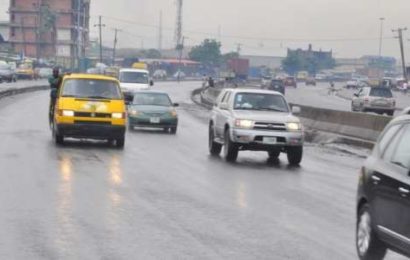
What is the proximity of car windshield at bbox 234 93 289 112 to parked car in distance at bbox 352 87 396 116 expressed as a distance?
31.0 m

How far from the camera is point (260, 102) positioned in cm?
2173

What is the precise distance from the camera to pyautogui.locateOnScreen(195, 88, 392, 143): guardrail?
27312mm

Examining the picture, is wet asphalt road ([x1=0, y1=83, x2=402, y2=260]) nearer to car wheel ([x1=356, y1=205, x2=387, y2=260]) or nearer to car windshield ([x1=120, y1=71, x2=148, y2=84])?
car wheel ([x1=356, y1=205, x2=387, y2=260])

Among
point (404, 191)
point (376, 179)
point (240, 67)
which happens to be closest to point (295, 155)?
point (376, 179)

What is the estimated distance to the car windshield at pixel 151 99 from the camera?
107ft

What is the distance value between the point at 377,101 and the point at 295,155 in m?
32.1

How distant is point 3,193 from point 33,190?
2.00 ft

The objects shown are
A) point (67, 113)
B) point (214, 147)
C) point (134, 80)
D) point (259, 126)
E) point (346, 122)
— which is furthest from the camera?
point (134, 80)

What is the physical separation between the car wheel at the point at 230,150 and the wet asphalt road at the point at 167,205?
0.76 ft

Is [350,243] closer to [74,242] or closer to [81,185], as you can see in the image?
[74,242]

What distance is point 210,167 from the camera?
1934 cm

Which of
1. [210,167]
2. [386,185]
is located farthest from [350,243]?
[210,167]

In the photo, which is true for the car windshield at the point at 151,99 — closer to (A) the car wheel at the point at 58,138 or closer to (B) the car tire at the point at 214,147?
(A) the car wheel at the point at 58,138

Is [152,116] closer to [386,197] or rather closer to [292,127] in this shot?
[292,127]
